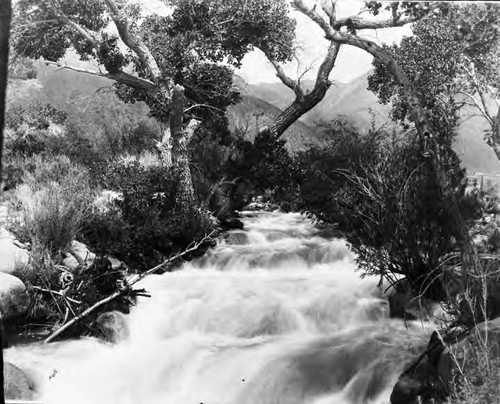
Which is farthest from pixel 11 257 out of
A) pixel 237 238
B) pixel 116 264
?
pixel 237 238

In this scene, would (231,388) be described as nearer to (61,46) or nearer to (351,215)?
(351,215)

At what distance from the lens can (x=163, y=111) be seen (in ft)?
22.6

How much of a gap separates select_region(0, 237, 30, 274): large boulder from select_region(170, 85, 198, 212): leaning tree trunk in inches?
70.6

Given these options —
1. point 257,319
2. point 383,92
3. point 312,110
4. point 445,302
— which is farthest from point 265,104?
point 445,302

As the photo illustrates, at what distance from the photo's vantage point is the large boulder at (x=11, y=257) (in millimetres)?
3729

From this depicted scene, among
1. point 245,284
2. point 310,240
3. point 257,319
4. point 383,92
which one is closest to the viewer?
point 257,319

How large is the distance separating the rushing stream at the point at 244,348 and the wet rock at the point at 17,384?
0.26 feet

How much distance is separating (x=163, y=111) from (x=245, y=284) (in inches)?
126

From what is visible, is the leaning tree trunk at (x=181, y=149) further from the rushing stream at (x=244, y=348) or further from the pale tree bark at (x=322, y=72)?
the rushing stream at (x=244, y=348)

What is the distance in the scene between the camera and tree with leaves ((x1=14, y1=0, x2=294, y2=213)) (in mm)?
6023

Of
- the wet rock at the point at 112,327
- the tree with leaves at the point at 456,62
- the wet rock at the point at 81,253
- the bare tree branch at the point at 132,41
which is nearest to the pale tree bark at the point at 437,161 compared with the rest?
the tree with leaves at the point at 456,62

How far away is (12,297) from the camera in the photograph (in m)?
3.45

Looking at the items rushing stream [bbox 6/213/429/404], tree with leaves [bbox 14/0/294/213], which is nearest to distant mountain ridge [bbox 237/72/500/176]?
tree with leaves [bbox 14/0/294/213]

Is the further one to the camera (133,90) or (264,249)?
(133,90)
